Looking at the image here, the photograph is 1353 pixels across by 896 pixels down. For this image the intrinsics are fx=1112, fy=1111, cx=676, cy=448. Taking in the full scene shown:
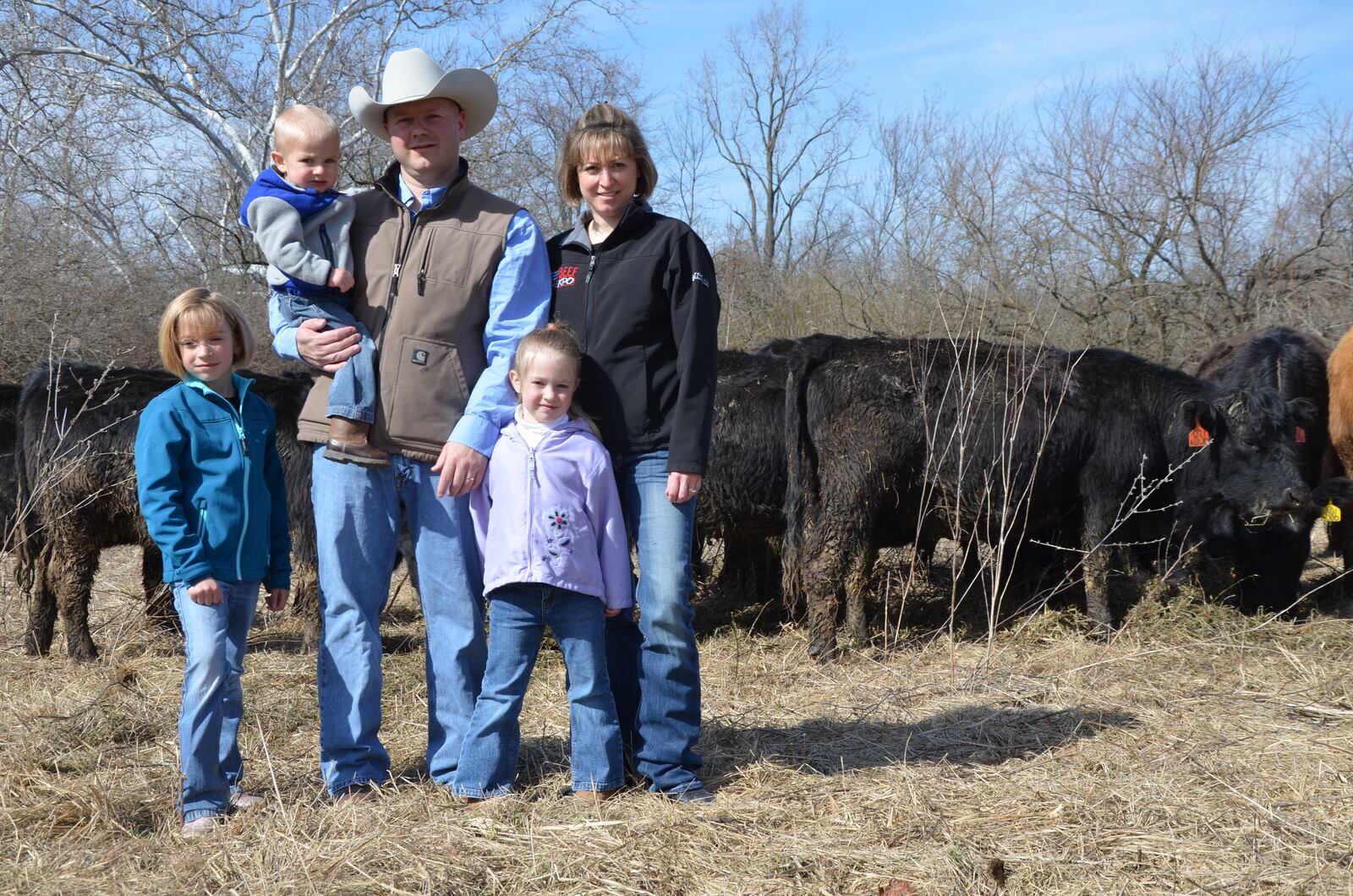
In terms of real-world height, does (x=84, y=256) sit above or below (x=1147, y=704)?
above

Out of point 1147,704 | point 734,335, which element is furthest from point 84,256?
point 1147,704

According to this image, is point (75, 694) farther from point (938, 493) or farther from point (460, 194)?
point (938, 493)

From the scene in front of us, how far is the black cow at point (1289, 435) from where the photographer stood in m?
7.49

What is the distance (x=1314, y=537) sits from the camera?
10875 mm

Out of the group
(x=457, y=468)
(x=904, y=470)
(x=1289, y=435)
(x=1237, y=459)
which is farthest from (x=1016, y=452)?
(x=457, y=468)

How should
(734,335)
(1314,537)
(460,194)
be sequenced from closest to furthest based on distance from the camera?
(460,194)
(1314,537)
(734,335)

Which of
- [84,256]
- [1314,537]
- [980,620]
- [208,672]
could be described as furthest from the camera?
[84,256]

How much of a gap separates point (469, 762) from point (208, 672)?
0.90 m

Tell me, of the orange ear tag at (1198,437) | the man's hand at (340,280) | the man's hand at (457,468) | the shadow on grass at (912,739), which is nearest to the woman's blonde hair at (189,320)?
the man's hand at (340,280)

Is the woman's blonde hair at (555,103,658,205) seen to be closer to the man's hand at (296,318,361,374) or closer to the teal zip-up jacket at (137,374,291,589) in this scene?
the man's hand at (296,318,361,374)

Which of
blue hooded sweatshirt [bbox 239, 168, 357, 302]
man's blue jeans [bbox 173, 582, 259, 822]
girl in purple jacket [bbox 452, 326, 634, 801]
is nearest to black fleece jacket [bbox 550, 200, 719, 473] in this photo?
girl in purple jacket [bbox 452, 326, 634, 801]

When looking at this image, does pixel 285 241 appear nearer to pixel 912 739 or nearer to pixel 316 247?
pixel 316 247

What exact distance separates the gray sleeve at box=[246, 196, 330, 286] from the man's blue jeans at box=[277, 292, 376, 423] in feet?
0.32

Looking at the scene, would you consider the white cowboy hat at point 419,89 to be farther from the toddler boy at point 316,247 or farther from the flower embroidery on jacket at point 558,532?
the flower embroidery on jacket at point 558,532
